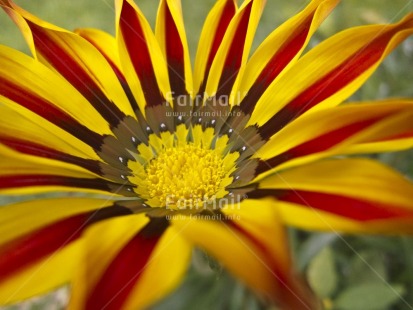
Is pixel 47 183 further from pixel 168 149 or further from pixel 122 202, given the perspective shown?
Result: pixel 168 149

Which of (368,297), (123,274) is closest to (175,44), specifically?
(123,274)

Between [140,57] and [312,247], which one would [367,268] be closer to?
[312,247]

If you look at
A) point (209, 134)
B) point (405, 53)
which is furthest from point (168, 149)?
point (405, 53)

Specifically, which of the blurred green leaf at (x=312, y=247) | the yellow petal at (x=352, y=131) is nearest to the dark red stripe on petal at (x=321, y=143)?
the yellow petal at (x=352, y=131)

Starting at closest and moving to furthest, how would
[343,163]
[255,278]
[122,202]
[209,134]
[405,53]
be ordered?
[255,278], [343,163], [122,202], [209,134], [405,53]

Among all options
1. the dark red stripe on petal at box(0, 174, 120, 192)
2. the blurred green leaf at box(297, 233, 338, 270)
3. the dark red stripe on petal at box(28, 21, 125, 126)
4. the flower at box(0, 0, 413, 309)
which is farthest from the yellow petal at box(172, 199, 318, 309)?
the blurred green leaf at box(297, 233, 338, 270)

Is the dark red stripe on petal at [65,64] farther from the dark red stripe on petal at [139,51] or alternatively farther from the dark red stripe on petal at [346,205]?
the dark red stripe on petal at [346,205]

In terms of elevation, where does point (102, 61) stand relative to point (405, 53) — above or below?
below

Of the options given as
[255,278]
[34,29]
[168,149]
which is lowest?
[255,278]
